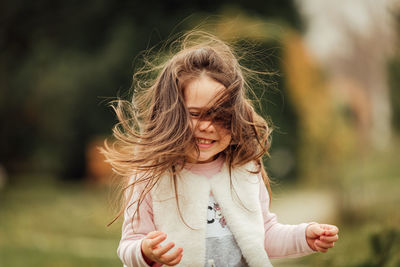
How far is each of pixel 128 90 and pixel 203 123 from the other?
4913 millimetres

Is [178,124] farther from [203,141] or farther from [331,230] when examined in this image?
[331,230]

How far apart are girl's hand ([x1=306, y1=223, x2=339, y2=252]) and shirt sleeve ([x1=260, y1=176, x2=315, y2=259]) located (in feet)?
0.08

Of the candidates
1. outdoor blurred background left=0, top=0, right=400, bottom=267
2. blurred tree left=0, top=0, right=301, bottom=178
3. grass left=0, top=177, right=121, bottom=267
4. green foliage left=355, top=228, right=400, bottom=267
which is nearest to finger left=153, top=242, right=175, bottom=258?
green foliage left=355, top=228, right=400, bottom=267

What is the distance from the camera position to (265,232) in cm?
217

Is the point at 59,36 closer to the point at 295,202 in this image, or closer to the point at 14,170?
the point at 14,170

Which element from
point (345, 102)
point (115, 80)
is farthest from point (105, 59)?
point (345, 102)

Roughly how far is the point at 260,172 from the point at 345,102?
6.94m

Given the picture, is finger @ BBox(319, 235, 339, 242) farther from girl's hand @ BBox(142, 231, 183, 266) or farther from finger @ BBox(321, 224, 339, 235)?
girl's hand @ BBox(142, 231, 183, 266)

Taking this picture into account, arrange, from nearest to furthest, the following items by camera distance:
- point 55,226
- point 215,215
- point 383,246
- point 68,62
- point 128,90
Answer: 1. point 215,215
2. point 383,246
3. point 128,90
4. point 55,226
5. point 68,62

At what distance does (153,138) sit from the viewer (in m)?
1.99

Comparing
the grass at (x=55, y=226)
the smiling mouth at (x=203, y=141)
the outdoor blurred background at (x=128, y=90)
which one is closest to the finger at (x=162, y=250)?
the smiling mouth at (x=203, y=141)

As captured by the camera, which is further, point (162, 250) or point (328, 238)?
point (328, 238)

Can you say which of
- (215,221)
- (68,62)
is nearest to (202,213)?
(215,221)

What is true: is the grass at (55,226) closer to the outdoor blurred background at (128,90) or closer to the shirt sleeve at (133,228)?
the outdoor blurred background at (128,90)
